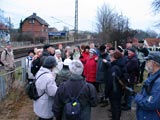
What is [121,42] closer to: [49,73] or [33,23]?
[49,73]

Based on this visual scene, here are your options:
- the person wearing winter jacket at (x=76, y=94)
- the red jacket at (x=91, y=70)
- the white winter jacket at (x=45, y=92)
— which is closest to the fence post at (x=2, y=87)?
the red jacket at (x=91, y=70)

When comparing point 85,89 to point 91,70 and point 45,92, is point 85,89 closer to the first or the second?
point 45,92

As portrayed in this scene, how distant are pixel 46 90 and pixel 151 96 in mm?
1797

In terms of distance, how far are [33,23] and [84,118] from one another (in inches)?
4022

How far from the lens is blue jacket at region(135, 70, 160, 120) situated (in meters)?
3.79

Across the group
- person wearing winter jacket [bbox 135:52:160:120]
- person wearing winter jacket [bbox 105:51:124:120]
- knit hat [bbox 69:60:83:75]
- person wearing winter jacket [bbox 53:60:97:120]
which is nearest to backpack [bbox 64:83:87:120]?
person wearing winter jacket [bbox 53:60:97:120]

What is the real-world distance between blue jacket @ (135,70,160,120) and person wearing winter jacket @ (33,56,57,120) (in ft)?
4.84

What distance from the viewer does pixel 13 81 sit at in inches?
385

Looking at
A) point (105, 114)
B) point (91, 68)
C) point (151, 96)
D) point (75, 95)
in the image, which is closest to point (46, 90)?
point (75, 95)

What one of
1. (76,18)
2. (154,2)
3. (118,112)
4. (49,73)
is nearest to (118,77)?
(118,112)

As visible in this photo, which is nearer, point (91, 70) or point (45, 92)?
point (45, 92)

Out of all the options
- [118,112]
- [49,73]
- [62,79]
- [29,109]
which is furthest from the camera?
[29,109]

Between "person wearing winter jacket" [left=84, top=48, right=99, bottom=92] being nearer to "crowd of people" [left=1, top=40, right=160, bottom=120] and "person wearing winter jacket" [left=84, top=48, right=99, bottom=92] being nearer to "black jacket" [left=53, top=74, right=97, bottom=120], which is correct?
"crowd of people" [left=1, top=40, right=160, bottom=120]

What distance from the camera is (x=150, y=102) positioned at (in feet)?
12.5
